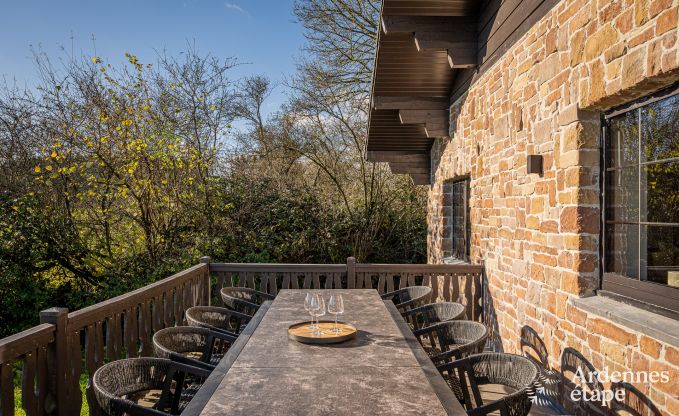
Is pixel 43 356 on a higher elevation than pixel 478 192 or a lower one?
lower

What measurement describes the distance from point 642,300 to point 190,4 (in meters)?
10.6

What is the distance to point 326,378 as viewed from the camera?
236cm

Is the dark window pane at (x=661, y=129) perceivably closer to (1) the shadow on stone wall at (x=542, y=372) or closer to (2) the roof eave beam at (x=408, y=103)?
(1) the shadow on stone wall at (x=542, y=372)

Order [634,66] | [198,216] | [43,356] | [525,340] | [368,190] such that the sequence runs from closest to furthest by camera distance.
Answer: [634,66] → [43,356] → [525,340] → [198,216] → [368,190]

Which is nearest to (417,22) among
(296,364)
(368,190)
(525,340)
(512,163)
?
(512,163)

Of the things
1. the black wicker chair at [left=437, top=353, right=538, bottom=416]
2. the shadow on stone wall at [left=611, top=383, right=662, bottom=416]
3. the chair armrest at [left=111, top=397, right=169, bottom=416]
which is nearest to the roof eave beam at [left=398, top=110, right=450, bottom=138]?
the black wicker chair at [left=437, top=353, right=538, bottom=416]

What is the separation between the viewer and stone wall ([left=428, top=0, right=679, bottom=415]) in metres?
2.49

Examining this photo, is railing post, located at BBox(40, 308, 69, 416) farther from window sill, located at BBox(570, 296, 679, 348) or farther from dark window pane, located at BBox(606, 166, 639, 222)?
dark window pane, located at BBox(606, 166, 639, 222)

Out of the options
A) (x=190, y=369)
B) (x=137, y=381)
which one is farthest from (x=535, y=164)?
(x=137, y=381)

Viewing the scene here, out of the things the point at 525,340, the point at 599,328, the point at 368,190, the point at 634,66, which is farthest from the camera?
the point at 368,190

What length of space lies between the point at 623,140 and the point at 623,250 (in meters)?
0.65

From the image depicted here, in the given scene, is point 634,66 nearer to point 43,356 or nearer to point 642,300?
point 642,300

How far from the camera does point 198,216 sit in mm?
8297

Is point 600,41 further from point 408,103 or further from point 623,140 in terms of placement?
point 408,103
